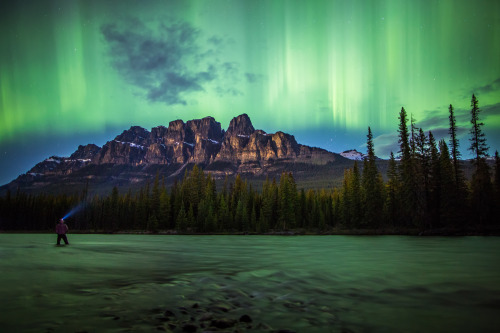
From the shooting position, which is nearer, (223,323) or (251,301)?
(223,323)

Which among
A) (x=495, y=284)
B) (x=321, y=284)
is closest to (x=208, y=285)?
(x=321, y=284)

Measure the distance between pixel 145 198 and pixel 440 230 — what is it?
90.9 m

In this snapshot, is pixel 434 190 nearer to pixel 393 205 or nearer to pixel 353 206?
pixel 393 205

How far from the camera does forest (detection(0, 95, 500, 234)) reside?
49.7 meters

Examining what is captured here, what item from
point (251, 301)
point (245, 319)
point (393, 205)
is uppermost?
point (393, 205)

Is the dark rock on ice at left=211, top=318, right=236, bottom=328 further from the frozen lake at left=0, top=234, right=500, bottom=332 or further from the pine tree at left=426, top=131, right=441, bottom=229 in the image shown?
the pine tree at left=426, top=131, right=441, bottom=229

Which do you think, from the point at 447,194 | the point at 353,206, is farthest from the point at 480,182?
the point at 353,206

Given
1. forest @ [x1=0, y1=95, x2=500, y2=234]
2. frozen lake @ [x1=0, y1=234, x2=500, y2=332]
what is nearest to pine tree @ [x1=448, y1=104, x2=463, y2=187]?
forest @ [x1=0, y1=95, x2=500, y2=234]

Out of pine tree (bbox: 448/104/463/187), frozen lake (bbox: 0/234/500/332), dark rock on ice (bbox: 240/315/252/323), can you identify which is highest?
pine tree (bbox: 448/104/463/187)

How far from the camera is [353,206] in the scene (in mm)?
67312

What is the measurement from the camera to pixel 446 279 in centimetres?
1151

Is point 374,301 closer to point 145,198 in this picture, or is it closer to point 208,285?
point 208,285

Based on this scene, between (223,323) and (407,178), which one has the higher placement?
(407,178)

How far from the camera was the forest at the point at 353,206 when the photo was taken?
4972cm
